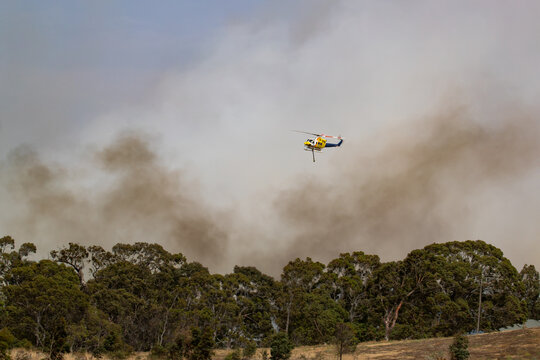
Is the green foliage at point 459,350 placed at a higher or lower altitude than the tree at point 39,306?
lower

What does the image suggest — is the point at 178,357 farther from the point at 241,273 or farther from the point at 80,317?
the point at 241,273

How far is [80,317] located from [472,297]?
64.8m

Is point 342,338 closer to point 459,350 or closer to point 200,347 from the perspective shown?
point 459,350

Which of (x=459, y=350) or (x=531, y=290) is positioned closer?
(x=459, y=350)

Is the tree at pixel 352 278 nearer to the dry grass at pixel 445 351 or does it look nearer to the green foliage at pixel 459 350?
the dry grass at pixel 445 351

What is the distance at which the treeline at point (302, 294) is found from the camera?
87438 millimetres

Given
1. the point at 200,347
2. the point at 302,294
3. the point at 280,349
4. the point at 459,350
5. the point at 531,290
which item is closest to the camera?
the point at 459,350

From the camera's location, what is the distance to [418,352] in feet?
201

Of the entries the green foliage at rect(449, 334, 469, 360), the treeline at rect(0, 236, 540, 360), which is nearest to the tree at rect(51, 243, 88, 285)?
the treeline at rect(0, 236, 540, 360)

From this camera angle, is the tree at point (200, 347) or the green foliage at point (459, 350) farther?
the tree at point (200, 347)

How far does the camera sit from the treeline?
87.4 metres

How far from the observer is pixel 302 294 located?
308 feet

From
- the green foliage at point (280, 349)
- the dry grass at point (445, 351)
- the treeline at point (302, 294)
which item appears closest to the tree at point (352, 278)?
the treeline at point (302, 294)

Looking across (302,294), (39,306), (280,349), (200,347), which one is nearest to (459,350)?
(280,349)
